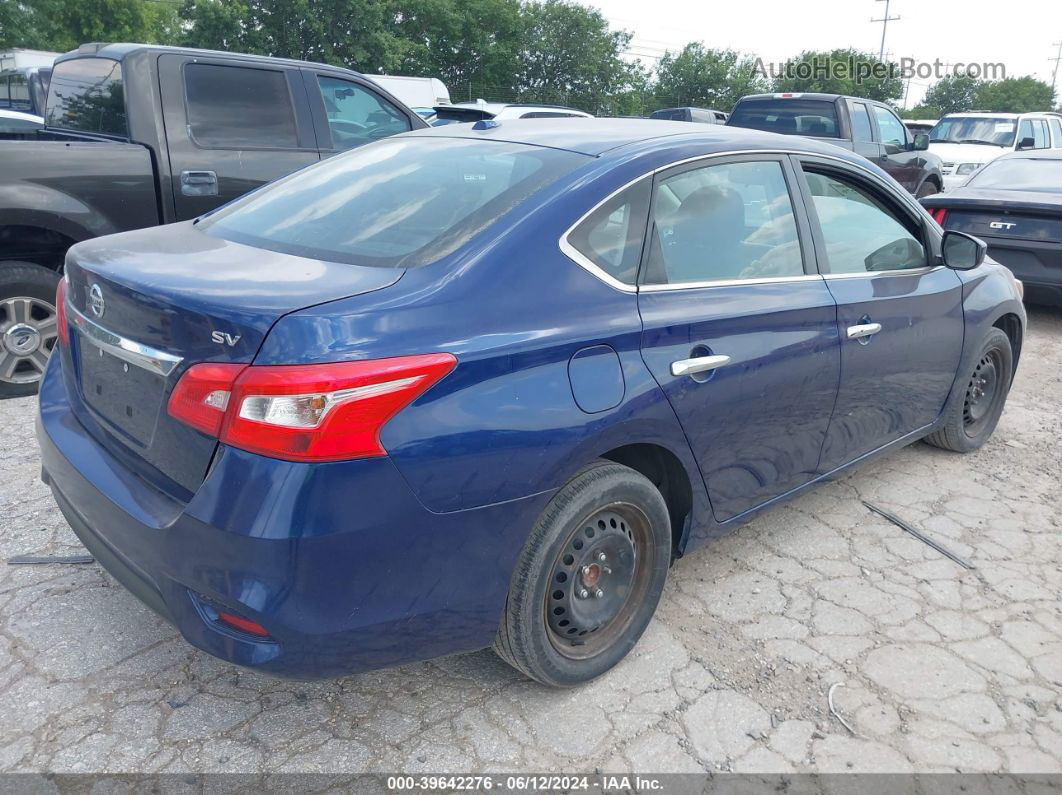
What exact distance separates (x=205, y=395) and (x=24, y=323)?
3352 mm

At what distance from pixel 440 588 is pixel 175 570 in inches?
24.9

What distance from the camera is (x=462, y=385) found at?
2.09 m

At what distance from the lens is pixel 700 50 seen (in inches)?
1778

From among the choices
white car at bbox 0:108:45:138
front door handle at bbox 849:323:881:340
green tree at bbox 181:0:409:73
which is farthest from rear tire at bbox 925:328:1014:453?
green tree at bbox 181:0:409:73

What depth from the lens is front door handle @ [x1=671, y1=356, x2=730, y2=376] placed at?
2586 millimetres

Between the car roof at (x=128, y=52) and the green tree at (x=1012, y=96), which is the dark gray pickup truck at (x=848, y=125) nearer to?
the car roof at (x=128, y=52)

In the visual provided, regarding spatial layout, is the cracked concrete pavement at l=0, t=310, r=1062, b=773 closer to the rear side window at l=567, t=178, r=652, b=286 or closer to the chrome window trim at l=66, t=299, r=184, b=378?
the chrome window trim at l=66, t=299, r=184, b=378

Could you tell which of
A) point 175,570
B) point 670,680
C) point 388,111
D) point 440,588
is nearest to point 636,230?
point 440,588

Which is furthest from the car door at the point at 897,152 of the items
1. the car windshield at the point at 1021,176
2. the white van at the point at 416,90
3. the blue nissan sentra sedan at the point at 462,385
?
the blue nissan sentra sedan at the point at 462,385

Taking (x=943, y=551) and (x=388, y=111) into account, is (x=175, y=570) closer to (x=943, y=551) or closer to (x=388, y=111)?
(x=943, y=551)

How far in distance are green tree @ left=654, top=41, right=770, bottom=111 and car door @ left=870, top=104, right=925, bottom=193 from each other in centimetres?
3321

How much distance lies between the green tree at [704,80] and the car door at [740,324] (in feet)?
143

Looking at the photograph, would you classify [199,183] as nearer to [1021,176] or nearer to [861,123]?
[1021,176]

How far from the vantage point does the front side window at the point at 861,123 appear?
1148cm
